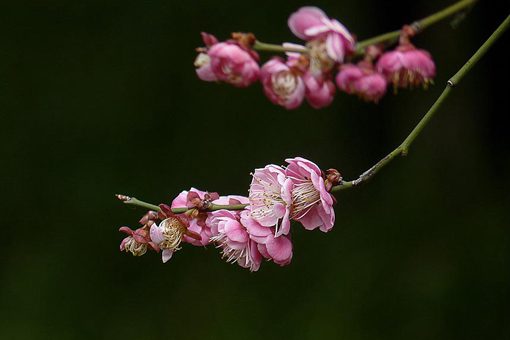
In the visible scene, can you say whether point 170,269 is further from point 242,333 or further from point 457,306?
point 457,306

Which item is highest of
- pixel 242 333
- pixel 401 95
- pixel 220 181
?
pixel 401 95

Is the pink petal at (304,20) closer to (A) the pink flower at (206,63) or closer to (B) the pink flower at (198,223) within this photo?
(A) the pink flower at (206,63)

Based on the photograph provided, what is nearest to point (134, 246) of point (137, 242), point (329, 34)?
point (137, 242)

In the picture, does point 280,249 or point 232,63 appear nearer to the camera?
point 280,249

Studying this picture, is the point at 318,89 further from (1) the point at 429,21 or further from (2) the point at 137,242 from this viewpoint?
(2) the point at 137,242


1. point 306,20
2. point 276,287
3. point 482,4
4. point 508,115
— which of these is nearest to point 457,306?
point 276,287

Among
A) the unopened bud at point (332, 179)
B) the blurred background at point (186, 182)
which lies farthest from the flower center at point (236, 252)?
the blurred background at point (186, 182)
